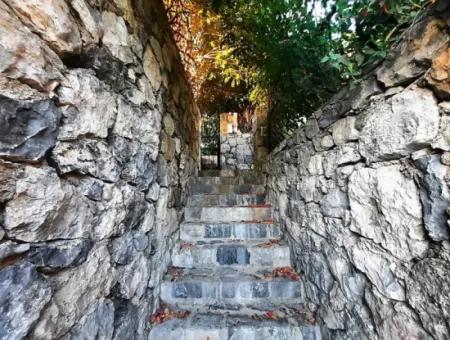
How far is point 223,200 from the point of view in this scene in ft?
9.44

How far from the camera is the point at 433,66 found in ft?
2.62

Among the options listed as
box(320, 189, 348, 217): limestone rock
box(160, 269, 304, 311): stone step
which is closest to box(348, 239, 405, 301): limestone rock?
box(320, 189, 348, 217): limestone rock

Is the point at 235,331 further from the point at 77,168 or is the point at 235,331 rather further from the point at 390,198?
the point at 77,168

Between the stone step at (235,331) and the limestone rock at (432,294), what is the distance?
92cm

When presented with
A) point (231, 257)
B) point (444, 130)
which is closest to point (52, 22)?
point (444, 130)

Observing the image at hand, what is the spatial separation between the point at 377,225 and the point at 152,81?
57.8 inches

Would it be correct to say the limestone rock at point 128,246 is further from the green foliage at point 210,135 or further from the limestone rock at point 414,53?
the green foliage at point 210,135

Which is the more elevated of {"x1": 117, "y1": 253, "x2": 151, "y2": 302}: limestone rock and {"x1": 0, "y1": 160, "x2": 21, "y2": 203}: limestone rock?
{"x1": 0, "y1": 160, "x2": 21, "y2": 203}: limestone rock

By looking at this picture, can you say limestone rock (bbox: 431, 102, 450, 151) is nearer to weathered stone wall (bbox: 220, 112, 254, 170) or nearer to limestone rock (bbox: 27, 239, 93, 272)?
limestone rock (bbox: 27, 239, 93, 272)

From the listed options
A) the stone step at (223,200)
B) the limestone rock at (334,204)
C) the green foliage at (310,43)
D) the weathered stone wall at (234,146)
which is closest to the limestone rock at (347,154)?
the limestone rock at (334,204)

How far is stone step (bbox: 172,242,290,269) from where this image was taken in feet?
7.06

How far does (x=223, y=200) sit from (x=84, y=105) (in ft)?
7.00

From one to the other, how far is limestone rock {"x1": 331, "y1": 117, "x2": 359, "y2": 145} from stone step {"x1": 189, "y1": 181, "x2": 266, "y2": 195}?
1.78 meters

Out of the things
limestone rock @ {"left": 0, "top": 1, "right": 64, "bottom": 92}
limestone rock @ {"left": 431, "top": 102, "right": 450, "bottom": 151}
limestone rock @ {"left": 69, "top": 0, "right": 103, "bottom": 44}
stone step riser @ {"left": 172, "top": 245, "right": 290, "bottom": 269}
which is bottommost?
stone step riser @ {"left": 172, "top": 245, "right": 290, "bottom": 269}
